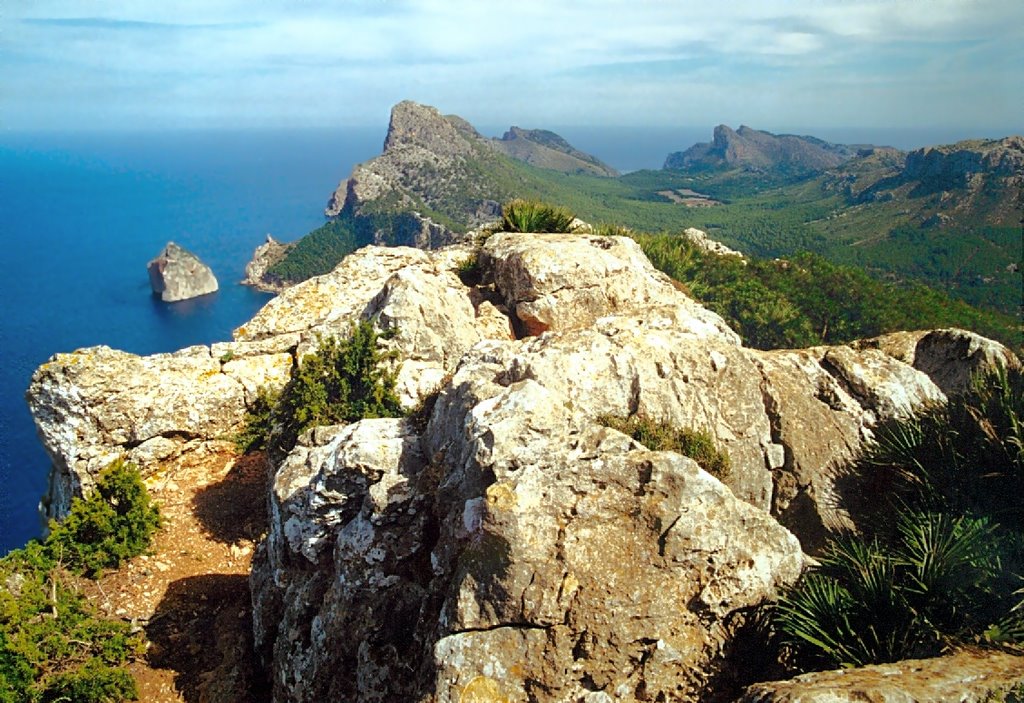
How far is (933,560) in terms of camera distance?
4.82m

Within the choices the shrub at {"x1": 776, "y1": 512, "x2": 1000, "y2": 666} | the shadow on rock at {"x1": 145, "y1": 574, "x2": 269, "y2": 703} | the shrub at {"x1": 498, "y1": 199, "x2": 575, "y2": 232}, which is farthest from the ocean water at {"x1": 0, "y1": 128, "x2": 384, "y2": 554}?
the shrub at {"x1": 776, "y1": 512, "x2": 1000, "y2": 666}

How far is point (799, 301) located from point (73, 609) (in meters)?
31.1

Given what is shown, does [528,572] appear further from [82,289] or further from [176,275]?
[82,289]

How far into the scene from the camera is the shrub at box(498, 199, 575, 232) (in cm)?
1434

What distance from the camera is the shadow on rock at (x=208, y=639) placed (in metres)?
7.50

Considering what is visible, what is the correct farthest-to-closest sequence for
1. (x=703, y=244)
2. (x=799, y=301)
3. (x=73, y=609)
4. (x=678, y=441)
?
1. (x=799, y=301)
2. (x=703, y=244)
3. (x=73, y=609)
4. (x=678, y=441)

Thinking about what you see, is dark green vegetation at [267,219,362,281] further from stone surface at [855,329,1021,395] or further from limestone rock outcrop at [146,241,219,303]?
stone surface at [855,329,1021,395]

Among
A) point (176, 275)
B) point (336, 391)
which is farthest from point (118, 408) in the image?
point (176, 275)

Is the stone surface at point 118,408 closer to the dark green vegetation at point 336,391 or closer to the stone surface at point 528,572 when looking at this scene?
the dark green vegetation at point 336,391

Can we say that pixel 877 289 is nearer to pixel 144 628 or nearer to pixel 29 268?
pixel 144 628

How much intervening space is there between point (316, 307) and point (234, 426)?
10.4ft

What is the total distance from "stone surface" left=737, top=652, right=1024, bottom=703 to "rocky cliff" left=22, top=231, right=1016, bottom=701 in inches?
40.4

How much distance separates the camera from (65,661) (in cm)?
742

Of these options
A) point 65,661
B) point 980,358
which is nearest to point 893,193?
point 980,358
